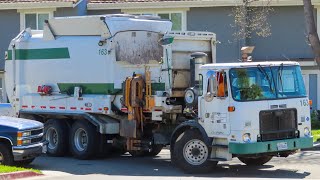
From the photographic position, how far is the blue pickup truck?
15141 millimetres

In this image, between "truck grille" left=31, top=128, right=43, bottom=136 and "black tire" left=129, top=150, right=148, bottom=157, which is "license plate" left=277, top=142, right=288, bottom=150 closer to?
"black tire" left=129, top=150, right=148, bottom=157

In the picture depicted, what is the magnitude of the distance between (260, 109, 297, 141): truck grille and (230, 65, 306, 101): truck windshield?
1.15ft

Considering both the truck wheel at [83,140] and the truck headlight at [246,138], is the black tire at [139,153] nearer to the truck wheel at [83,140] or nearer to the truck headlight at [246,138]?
the truck wheel at [83,140]

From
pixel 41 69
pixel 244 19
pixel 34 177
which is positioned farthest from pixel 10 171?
pixel 244 19

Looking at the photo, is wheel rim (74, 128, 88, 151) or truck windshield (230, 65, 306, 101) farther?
wheel rim (74, 128, 88, 151)

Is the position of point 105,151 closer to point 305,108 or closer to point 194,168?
point 194,168

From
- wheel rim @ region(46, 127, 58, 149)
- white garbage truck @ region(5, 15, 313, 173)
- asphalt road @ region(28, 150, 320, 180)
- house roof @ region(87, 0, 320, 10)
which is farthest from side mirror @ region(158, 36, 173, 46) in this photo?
house roof @ region(87, 0, 320, 10)

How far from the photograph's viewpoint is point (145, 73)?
53.0ft

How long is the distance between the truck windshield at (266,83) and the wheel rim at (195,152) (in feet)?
4.39

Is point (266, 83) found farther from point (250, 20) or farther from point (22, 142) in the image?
point (250, 20)

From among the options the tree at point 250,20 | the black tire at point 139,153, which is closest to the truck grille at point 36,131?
the black tire at point 139,153

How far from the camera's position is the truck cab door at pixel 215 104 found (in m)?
14.0

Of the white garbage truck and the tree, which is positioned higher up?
the tree

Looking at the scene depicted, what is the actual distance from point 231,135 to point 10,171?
14.9 ft
